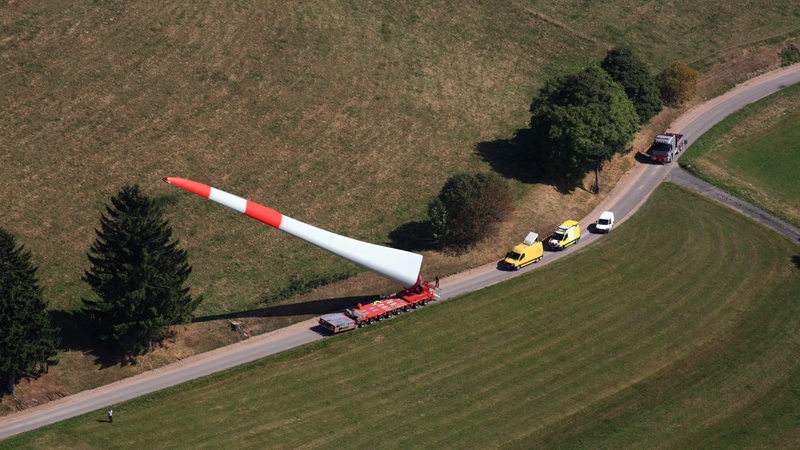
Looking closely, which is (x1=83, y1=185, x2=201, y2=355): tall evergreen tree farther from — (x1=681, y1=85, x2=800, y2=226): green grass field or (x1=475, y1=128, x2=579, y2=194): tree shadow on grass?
(x1=681, y1=85, x2=800, y2=226): green grass field

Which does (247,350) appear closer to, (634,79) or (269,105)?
(269,105)

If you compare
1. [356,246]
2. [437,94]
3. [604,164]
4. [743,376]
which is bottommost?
[743,376]

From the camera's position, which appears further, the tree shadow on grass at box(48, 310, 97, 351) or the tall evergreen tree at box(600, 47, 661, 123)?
the tall evergreen tree at box(600, 47, 661, 123)

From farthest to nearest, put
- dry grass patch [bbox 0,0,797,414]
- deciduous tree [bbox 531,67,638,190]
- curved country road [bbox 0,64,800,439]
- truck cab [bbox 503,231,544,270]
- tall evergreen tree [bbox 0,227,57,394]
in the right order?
deciduous tree [bbox 531,67,638,190] → truck cab [bbox 503,231,544,270] → dry grass patch [bbox 0,0,797,414] → curved country road [bbox 0,64,800,439] → tall evergreen tree [bbox 0,227,57,394]

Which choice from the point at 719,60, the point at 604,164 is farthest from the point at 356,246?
the point at 719,60

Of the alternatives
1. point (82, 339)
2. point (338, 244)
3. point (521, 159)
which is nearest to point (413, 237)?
point (338, 244)

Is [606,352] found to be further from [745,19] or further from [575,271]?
[745,19]

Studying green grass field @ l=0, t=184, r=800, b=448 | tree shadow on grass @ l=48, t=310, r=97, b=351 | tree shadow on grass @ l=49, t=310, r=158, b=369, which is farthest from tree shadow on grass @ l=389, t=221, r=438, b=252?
tree shadow on grass @ l=48, t=310, r=97, b=351
